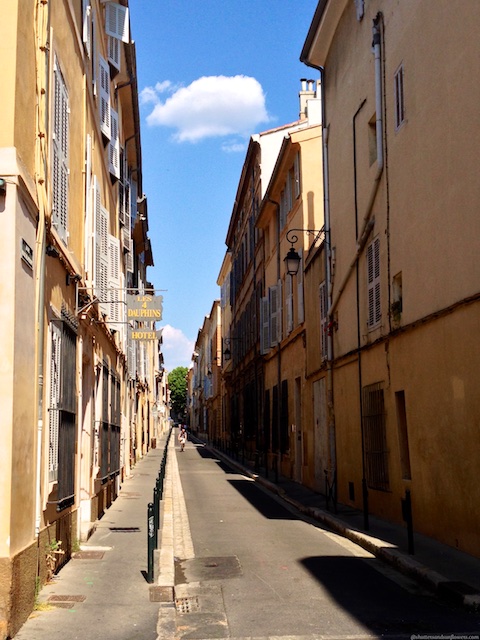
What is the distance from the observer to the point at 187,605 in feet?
28.9

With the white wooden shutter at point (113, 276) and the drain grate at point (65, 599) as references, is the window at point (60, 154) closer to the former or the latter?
the drain grate at point (65, 599)

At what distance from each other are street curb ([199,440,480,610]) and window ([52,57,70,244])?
6.00 meters

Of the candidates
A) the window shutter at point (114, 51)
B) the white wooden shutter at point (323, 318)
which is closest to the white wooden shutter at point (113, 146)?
the window shutter at point (114, 51)

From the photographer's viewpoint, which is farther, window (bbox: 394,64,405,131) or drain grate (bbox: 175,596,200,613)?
window (bbox: 394,64,405,131)

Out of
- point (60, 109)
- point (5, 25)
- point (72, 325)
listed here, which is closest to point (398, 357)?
point (72, 325)

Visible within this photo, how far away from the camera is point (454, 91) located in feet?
37.7

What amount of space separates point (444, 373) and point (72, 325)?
209 inches

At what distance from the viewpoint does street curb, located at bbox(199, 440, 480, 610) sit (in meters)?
8.45

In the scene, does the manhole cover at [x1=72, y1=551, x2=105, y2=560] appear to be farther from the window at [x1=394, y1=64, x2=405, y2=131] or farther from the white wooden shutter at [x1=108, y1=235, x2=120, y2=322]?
the window at [x1=394, y1=64, x2=405, y2=131]

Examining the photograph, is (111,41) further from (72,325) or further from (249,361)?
(249,361)

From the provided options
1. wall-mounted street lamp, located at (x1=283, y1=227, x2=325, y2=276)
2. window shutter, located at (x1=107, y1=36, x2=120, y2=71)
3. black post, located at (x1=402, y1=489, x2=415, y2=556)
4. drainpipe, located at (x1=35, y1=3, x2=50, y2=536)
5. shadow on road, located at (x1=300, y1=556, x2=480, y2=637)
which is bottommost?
shadow on road, located at (x1=300, y1=556, x2=480, y2=637)

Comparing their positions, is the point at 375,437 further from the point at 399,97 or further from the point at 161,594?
the point at 161,594

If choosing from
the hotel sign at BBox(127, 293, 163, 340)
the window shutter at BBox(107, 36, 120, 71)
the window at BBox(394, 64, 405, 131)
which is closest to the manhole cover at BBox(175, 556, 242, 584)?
the hotel sign at BBox(127, 293, 163, 340)

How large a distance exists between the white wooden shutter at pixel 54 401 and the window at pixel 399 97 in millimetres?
7548
